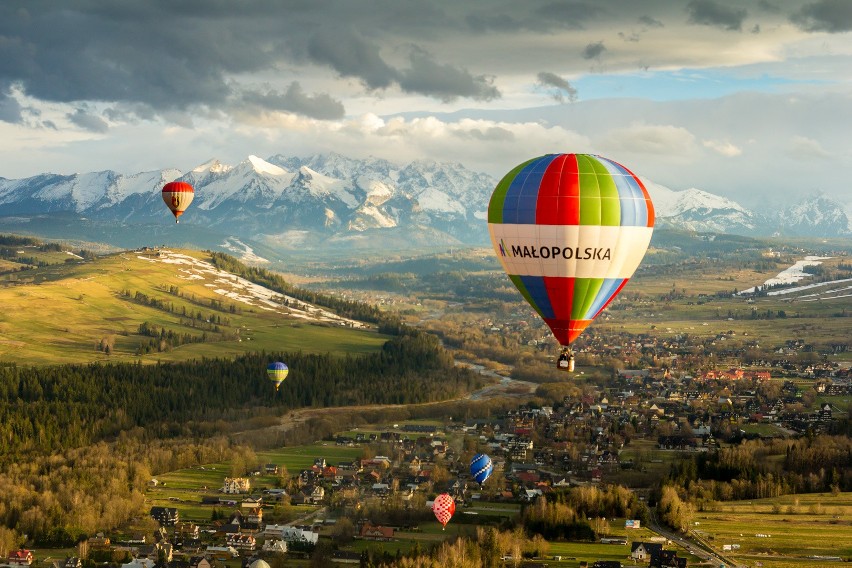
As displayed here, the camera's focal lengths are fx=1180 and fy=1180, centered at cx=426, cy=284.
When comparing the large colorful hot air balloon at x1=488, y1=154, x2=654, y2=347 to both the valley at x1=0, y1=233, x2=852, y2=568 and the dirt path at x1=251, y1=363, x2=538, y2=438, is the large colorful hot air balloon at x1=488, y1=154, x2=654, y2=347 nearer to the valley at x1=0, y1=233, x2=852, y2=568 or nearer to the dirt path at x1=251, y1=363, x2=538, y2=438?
the valley at x1=0, y1=233, x2=852, y2=568

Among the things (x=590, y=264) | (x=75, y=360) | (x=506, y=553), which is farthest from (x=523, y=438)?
(x=75, y=360)

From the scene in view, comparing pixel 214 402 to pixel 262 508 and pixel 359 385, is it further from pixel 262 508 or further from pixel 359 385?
pixel 262 508

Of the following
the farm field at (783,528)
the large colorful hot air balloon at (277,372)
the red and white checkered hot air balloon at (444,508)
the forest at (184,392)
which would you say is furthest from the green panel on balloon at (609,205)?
the large colorful hot air balloon at (277,372)

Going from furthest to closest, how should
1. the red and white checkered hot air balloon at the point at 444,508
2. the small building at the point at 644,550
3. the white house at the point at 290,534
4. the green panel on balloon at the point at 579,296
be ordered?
the red and white checkered hot air balloon at the point at 444,508, the white house at the point at 290,534, the small building at the point at 644,550, the green panel on balloon at the point at 579,296

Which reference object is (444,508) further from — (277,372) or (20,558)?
(277,372)

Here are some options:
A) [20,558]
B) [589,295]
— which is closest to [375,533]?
[20,558]

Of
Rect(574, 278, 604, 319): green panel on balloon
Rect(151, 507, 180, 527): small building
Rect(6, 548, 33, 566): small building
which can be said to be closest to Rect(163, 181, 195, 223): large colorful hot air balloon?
Rect(151, 507, 180, 527): small building

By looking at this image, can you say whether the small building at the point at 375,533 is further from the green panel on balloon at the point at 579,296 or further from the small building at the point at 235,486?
the green panel on balloon at the point at 579,296
